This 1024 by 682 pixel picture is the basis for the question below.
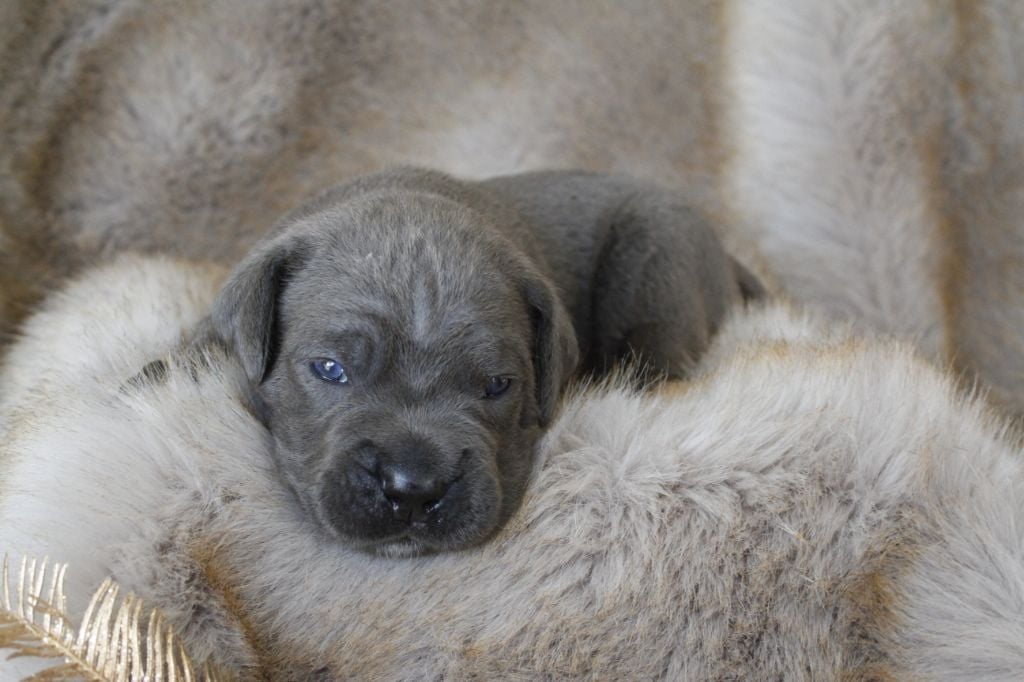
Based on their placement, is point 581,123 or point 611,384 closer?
point 611,384

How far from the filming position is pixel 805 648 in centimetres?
154

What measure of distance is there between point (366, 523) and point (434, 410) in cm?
25

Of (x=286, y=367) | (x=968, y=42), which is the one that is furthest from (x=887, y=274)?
(x=286, y=367)

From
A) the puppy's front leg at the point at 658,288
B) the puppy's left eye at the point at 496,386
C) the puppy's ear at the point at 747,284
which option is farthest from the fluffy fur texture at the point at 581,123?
the puppy's left eye at the point at 496,386

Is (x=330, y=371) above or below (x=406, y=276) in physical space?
below

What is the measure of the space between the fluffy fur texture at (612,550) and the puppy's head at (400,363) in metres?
0.07

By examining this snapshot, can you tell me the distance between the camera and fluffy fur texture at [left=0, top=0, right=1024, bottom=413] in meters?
2.86

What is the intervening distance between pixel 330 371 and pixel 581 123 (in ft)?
5.30

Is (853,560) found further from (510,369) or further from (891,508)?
(510,369)

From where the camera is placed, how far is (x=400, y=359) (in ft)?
5.95

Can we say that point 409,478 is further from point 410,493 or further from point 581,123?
point 581,123

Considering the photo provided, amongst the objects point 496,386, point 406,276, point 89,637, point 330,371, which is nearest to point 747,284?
point 496,386

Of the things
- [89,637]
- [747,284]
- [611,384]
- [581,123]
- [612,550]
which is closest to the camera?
[89,637]

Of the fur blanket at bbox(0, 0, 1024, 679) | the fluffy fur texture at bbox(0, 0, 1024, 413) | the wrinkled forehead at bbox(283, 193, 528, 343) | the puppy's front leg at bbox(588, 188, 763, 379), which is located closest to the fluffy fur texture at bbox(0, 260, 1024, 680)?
the fur blanket at bbox(0, 0, 1024, 679)
